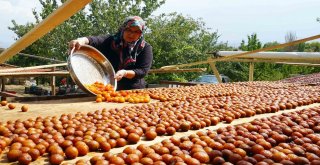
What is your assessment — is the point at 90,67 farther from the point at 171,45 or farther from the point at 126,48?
the point at 171,45

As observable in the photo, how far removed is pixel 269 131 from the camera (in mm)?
2656

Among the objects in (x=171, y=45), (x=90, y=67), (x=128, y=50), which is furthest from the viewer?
(x=171, y=45)

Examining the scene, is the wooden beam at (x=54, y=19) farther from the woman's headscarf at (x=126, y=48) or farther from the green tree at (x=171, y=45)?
the green tree at (x=171, y=45)

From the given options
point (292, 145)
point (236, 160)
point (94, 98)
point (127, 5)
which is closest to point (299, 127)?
point (292, 145)

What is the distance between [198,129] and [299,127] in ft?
2.74

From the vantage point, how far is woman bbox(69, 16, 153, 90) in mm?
4867

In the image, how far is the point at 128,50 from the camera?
199 inches

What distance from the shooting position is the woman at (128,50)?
16.0 feet

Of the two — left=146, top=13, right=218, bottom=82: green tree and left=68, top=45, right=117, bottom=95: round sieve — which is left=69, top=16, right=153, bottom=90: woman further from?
left=146, top=13, right=218, bottom=82: green tree

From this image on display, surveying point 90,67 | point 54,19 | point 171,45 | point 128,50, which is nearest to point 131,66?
point 128,50

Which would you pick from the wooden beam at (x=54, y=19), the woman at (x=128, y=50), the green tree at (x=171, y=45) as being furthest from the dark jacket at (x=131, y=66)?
the green tree at (x=171, y=45)

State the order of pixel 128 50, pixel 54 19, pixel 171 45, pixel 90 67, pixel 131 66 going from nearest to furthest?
1. pixel 54 19
2. pixel 90 67
3. pixel 128 50
4. pixel 131 66
5. pixel 171 45

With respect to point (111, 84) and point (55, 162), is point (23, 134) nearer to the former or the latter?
point (55, 162)

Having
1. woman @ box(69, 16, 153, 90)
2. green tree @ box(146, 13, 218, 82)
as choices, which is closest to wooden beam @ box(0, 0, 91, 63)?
woman @ box(69, 16, 153, 90)
